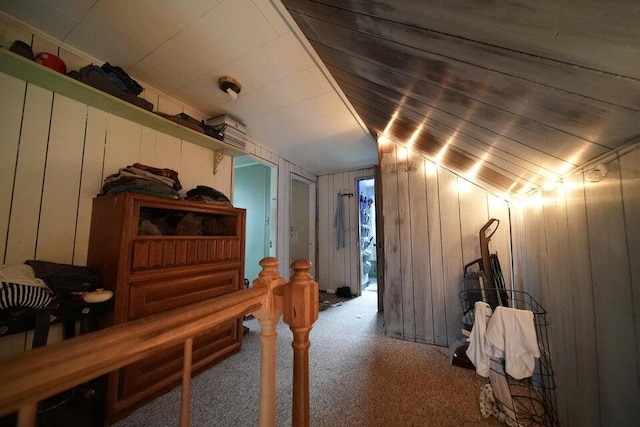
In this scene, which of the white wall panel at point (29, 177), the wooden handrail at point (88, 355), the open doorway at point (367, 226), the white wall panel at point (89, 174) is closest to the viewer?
the wooden handrail at point (88, 355)

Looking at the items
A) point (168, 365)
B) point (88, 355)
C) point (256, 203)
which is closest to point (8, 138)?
point (168, 365)

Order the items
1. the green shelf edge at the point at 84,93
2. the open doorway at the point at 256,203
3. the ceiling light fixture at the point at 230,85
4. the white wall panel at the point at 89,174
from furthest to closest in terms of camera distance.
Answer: the open doorway at the point at 256,203, the ceiling light fixture at the point at 230,85, the white wall panel at the point at 89,174, the green shelf edge at the point at 84,93

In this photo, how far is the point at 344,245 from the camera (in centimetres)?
387

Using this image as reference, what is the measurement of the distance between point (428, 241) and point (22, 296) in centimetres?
261

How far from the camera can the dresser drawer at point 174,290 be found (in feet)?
4.17

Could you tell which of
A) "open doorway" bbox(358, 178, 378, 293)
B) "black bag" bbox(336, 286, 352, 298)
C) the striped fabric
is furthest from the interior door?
the striped fabric

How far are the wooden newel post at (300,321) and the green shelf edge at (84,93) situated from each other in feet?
5.26

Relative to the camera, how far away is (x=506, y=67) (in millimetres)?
604

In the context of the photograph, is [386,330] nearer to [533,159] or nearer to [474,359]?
[474,359]

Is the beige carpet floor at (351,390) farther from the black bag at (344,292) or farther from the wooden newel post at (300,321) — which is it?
the black bag at (344,292)

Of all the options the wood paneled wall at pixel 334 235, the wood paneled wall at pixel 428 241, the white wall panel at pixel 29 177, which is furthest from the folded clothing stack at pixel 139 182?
the wood paneled wall at pixel 334 235

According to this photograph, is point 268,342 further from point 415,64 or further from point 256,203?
point 256,203

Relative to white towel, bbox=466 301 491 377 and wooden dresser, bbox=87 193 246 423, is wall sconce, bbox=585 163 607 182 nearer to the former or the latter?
white towel, bbox=466 301 491 377

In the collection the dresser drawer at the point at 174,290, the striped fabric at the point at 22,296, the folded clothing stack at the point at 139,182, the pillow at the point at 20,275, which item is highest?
the folded clothing stack at the point at 139,182
